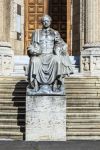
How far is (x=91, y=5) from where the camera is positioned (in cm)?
1803

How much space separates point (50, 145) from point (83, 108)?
285 centimetres

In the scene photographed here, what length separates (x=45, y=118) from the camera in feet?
38.6

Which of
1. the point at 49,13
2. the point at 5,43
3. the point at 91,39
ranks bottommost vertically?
the point at 5,43

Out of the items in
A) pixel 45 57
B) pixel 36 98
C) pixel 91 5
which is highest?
pixel 91 5

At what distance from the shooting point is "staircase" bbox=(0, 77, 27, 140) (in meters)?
12.1

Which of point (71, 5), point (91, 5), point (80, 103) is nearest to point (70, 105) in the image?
point (80, 103)

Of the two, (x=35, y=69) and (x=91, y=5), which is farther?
(x=91, y=5)

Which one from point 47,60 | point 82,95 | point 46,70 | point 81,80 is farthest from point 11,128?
point 81,80

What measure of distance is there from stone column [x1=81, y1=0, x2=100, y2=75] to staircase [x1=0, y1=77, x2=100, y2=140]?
1.41 m

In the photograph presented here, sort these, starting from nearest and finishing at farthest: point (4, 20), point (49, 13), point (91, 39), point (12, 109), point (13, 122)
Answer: point (13, 122) < point (12, 109) < point (91, 39) < point (4, 20) < point (49, 13)

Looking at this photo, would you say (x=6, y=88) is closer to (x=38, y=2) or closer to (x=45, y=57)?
(x=45, y=57)

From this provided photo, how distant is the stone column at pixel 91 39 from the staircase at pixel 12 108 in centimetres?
257

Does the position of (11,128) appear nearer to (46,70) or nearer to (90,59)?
(46,70)

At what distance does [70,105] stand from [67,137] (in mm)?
2106
